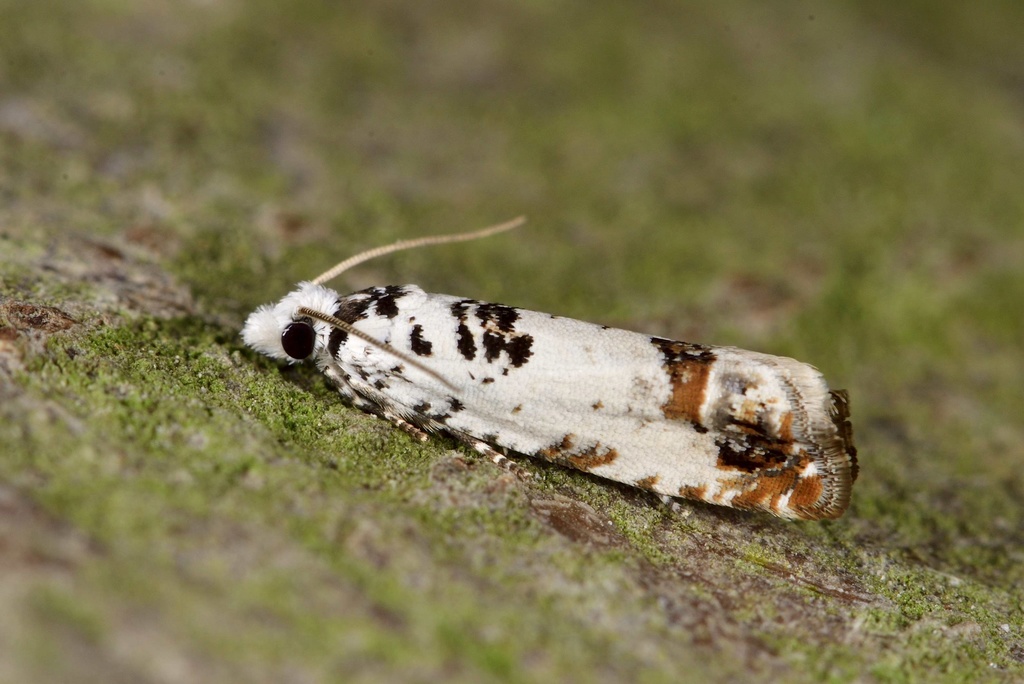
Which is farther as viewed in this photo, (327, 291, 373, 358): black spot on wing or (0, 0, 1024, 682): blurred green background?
(327, 291, 373, 358): black spot on wing

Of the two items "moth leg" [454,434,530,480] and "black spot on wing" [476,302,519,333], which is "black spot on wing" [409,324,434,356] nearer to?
"black spot on wing" [476,302,519,333]

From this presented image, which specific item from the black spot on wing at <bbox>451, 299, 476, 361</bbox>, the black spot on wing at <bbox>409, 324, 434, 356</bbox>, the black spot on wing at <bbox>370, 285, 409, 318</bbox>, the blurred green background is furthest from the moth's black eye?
the black spot on wing at <bbox>451, 299, 476, 361</bbox>

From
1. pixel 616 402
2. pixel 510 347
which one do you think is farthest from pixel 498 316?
pixel 616 402

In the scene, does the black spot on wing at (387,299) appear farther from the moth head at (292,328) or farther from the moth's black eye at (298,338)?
the moth's black eye at (298,338)

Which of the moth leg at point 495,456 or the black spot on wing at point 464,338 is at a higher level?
the black spot on wing at point 464,338

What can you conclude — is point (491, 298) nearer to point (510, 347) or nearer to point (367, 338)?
point (510, 347)

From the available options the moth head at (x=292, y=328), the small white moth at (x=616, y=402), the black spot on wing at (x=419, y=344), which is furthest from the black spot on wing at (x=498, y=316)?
the moth head at (x=292, y=328)

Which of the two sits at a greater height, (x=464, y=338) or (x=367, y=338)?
(x=464, y=338)
